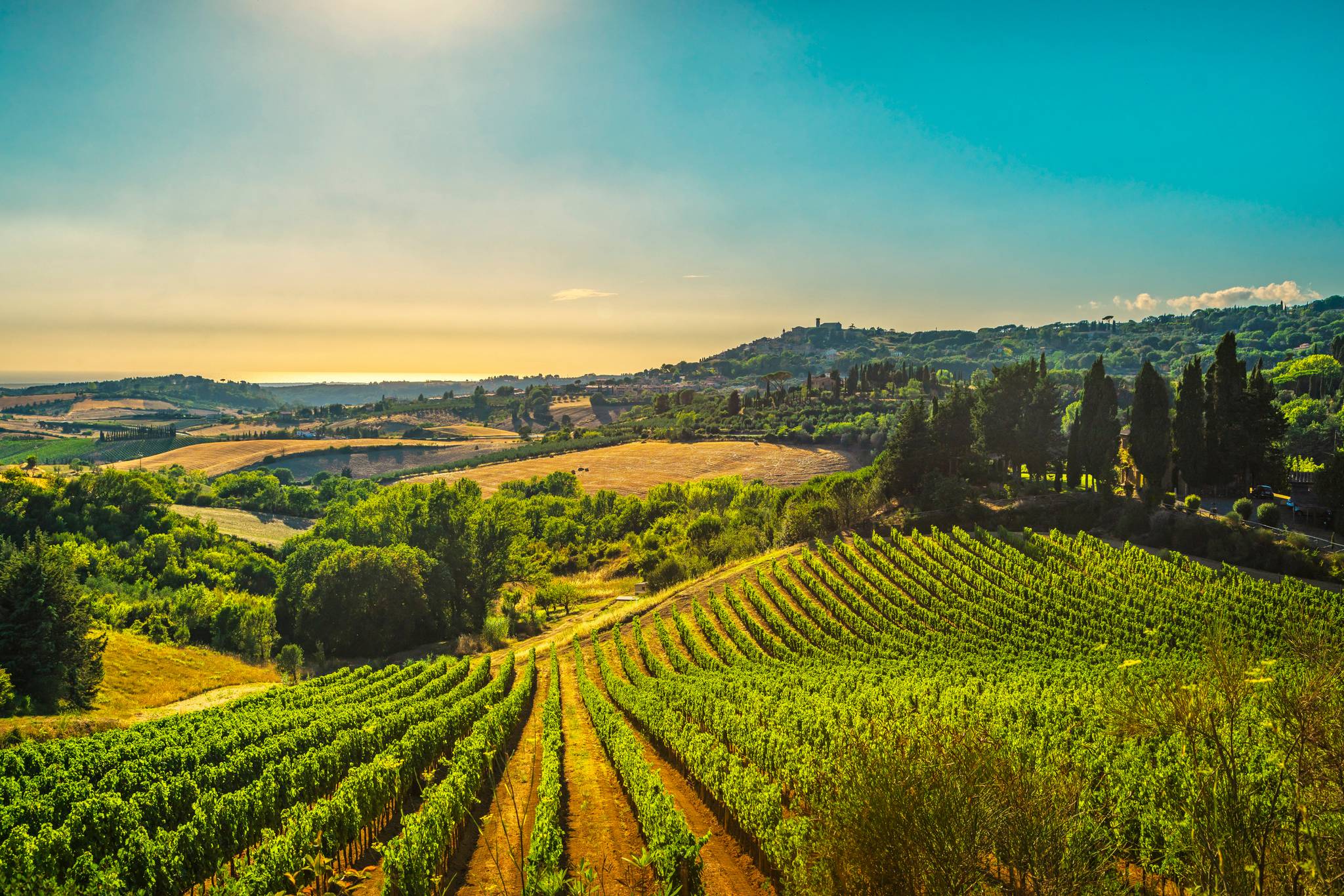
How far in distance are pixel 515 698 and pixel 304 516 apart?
92613 millimetres

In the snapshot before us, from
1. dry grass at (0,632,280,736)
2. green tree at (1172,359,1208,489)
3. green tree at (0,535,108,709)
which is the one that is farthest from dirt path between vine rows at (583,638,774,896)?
green tree at (1172,359,1208,489)

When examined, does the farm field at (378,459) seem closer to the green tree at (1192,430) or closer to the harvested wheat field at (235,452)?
the harvested wheat field at (235,452)

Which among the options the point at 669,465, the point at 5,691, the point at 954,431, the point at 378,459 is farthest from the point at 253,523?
the point at 954,431

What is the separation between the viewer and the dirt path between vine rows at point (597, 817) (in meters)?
14.5

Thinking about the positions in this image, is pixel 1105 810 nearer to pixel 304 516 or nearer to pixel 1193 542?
pixel 1193 542

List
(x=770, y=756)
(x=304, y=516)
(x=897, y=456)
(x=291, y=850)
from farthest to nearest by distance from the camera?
(x=304, y=516) < (x=897, y=456) < (x=770, y=756) < (x=291, y=850)

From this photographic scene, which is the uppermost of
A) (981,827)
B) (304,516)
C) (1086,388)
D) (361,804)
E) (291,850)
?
(1086,388)

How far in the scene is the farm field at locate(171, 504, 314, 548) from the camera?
86.9m

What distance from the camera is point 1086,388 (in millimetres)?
59219

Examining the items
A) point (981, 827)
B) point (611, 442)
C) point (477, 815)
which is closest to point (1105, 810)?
point (981, 827)

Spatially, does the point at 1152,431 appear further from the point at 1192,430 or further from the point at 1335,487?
the point at 1335,487

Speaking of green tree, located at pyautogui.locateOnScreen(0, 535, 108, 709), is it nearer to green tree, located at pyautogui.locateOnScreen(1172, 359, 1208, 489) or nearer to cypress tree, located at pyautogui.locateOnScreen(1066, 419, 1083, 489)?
cypress tree, located at pyautogui.locateOnScreen(1066, 419, 1083, 489)

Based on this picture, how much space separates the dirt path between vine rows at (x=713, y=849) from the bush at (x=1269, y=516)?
45.7 metres

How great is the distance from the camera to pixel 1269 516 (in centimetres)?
4494
